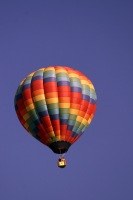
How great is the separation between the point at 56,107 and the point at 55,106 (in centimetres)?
10

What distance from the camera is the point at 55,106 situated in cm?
4628

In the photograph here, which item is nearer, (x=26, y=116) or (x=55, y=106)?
(x=55, y=106)

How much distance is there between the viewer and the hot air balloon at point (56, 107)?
4619cm

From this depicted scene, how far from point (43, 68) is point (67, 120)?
14.6 feet

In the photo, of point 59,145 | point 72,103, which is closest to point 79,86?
point 72,103

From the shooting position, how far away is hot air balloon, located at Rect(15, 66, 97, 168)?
46.2 metres

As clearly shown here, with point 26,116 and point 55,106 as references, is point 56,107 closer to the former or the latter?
point 55,106

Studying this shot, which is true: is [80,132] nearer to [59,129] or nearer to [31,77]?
[59,129]

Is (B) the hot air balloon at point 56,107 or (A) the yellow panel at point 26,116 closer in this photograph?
(B) the hot air balloon at point 56,107

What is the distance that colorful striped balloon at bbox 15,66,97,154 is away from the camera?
46.2 m

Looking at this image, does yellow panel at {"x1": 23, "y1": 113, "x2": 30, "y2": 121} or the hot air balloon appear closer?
the hot air balloon

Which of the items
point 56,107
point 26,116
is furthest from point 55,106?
point 26,116

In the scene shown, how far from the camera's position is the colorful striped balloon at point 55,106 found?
152 feet

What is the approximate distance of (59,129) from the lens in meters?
46.2
